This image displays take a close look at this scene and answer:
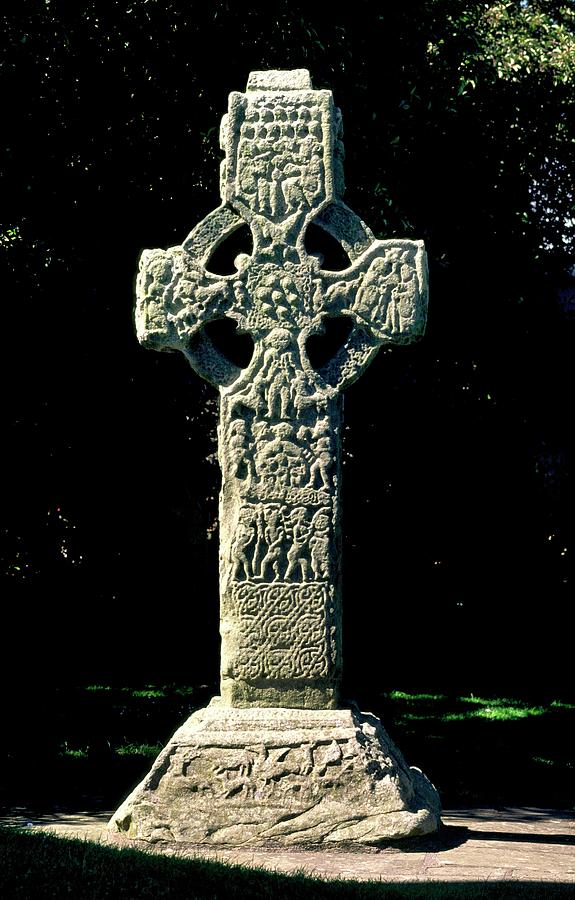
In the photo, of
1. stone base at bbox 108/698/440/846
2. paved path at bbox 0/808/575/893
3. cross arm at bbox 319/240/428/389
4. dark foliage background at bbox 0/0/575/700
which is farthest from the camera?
dark foliage background at bbox 0/0/575/700

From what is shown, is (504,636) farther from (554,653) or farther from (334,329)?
(334,329)

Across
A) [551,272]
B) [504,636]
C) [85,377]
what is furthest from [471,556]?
[85,377]

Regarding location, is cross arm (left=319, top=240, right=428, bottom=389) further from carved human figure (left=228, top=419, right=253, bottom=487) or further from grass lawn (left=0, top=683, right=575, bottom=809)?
grass lawn (left=0, top=683, right=575, bottom=809)

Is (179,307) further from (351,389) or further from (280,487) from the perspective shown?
(351,389)

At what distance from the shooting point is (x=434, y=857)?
222 inches

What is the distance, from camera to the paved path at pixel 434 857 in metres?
5.37

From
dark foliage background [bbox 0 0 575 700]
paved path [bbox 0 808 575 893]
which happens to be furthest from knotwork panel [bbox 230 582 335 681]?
dark foliage background [bbox 0 0 575 700]

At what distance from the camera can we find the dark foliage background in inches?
434

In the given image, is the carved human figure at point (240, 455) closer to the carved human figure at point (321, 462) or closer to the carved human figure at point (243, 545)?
the carved human figure at point (243, 545)

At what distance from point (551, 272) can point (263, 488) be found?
8102mm

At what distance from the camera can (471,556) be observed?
13.4m

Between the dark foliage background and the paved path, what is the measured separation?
570 cm

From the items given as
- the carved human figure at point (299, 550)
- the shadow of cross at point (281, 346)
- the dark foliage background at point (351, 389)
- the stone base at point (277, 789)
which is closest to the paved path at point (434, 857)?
the stone base at point (277, 789)

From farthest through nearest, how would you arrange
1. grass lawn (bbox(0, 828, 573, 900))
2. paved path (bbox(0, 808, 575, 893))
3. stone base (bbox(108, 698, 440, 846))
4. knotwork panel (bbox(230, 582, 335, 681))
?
knotwork panel (bbox(230, 582, 335, 681)), stone base (bbox(108, 698, 440, 846)), paved path (bbox(0, 808, 575, 893)), grass lawn (bbox(0, 828, 573, 900))
